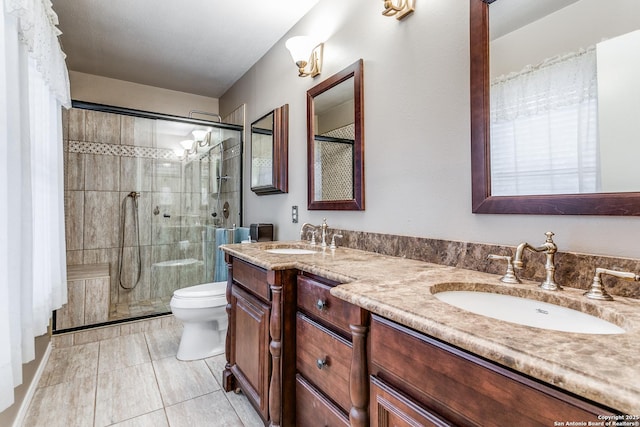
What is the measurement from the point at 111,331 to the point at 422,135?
111 inches

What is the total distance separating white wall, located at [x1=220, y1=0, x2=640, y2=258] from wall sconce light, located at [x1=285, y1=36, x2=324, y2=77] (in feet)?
0.21

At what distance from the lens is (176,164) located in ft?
10.7

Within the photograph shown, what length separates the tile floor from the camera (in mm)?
1548

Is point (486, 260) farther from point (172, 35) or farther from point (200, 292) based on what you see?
point (172, 35)

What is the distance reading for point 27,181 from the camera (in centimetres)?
129

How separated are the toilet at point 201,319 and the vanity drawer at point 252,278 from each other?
52cm

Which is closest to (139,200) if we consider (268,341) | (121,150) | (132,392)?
(121,150)

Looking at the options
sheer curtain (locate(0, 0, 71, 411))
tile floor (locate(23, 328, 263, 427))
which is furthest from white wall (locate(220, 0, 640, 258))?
sheer curtain (locate(0, 0, 71, 411))

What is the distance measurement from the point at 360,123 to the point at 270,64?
1434mm

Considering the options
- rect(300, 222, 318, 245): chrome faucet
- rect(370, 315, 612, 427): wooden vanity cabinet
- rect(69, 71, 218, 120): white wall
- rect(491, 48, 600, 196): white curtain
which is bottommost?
rect(370, 315, 612, 427): wooden vanity cabinet

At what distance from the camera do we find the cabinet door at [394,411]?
0.66m

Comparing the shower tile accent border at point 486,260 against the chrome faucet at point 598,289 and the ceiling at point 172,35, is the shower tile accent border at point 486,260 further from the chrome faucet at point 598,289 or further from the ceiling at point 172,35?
the ceiling at point 172,35

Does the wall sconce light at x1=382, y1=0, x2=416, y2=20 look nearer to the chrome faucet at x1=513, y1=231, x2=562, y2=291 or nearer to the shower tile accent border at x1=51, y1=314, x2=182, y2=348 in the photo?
the chrome faucet at x1=513, y1=231, x2=562, y2=291

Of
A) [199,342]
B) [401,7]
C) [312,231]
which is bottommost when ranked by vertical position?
[199,342]
